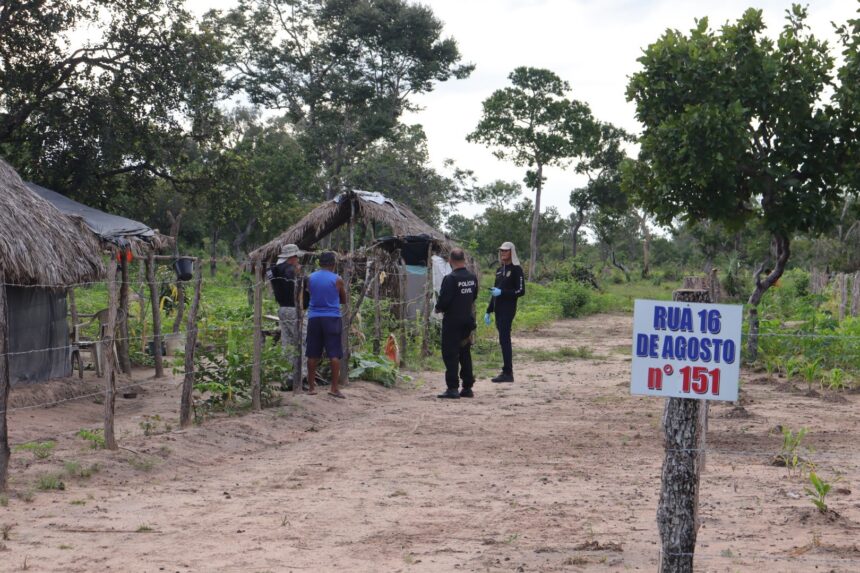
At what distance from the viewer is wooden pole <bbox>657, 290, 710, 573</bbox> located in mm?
4699

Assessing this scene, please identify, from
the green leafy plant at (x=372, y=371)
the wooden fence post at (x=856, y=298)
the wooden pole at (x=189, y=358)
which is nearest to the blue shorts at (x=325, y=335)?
the green leafy plant at (x=372, y=371)

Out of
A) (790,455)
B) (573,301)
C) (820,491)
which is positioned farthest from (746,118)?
(573,301)

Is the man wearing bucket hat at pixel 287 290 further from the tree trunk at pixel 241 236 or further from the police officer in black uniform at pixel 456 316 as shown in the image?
the tree trunk at pixel 241 236

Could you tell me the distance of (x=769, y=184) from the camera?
10.1 meters

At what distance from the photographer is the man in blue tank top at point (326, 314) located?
1123 cm

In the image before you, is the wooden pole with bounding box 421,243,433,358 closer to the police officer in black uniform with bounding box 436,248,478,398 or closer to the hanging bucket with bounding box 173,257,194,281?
the hanging bucket with bounding box 173,257,194,281

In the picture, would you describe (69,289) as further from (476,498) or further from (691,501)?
(691,501)

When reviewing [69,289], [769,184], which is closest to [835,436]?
[769,184]

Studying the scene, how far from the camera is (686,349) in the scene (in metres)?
4.71

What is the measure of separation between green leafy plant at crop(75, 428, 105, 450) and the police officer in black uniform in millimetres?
4304

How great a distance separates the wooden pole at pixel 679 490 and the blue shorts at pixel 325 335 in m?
6.79

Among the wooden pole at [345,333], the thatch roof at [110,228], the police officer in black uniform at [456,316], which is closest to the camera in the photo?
the police officer in black uniform at [456,316]

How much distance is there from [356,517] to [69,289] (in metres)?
8.86

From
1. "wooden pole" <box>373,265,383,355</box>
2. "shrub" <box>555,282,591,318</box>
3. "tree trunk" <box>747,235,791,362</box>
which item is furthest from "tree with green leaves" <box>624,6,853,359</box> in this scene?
"shrub" <box>555,282,591,318</box>
